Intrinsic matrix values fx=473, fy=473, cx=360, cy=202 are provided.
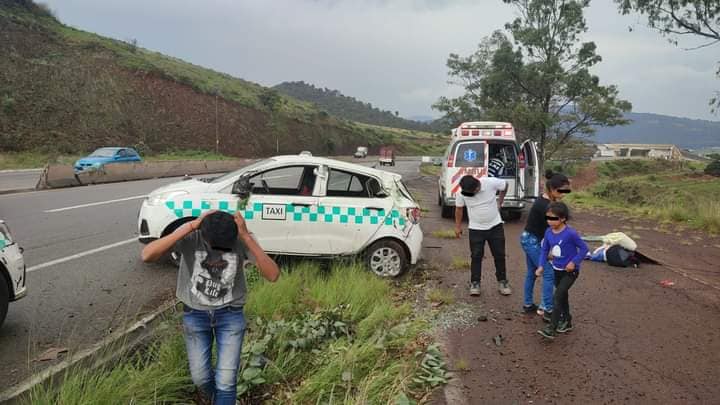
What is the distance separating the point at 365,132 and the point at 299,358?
7801cm

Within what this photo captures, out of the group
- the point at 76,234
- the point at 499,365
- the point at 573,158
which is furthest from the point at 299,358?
the point at 573,158

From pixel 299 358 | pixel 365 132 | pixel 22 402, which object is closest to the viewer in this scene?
pixel 22 402

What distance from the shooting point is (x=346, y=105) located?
148500 mm

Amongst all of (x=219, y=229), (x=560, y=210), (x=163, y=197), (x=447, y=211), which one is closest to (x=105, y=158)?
(x=447, y=211)

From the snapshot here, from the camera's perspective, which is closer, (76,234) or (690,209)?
(76,234)

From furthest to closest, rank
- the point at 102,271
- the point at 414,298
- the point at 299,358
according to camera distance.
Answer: the point at 102,271 < the point at 414,298 < the point at 299,358

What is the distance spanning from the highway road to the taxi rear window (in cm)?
706

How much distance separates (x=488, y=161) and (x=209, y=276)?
9.20 m

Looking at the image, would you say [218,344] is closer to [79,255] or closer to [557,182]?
[557,182]

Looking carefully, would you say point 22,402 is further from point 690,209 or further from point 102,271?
point 690,209

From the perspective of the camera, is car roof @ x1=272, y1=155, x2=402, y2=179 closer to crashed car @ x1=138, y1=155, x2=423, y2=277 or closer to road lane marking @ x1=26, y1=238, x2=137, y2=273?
crashed car @ x1=138, y1=155, x2=423, y2=277

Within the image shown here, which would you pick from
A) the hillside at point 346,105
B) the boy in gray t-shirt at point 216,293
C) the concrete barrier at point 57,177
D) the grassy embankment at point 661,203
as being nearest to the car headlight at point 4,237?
the boy in gray t-shirt at point 216,293

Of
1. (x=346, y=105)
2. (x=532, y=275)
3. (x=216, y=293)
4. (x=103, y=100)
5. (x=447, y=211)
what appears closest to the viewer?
(x=216, y=293)

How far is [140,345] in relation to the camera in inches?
152
